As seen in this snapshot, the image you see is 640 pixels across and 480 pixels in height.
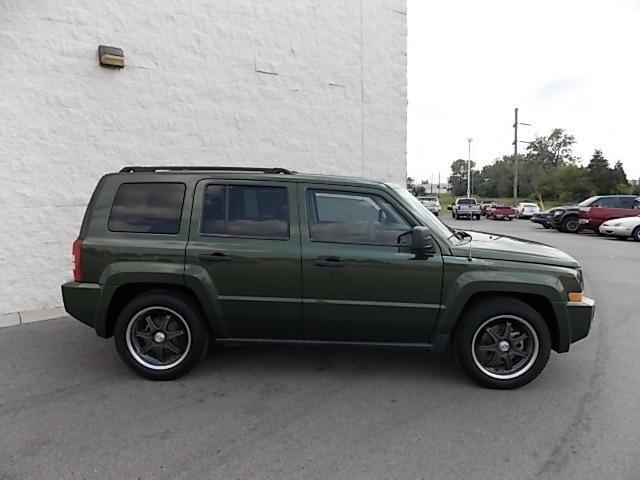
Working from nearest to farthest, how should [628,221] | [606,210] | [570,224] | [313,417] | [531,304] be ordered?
[313,417], [531,304], [628,221], [606,210], [570,224]

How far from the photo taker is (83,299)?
376 centimetres

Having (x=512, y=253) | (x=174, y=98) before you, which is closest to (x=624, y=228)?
(x=512, y=253)

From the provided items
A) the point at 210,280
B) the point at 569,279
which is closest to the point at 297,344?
the point at 210,280

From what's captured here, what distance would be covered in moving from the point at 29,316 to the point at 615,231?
60.7ft

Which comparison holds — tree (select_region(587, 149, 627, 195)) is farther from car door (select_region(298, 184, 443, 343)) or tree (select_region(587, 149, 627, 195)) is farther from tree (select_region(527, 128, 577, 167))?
car door (select_region(298, 184, 443, 343))

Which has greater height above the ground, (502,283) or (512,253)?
(512,253)

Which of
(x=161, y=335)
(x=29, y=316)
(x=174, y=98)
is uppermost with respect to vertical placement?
(x=174, y=98)

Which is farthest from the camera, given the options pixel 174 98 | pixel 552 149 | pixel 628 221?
pixel 552 149

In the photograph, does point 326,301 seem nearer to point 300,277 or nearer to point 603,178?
point 300,277

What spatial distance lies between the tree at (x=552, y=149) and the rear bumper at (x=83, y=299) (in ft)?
285

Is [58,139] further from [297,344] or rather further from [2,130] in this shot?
[297,344]

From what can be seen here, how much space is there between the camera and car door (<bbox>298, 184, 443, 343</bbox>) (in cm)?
357

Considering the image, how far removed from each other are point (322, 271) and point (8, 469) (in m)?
2.46

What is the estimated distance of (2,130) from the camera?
5.51m
